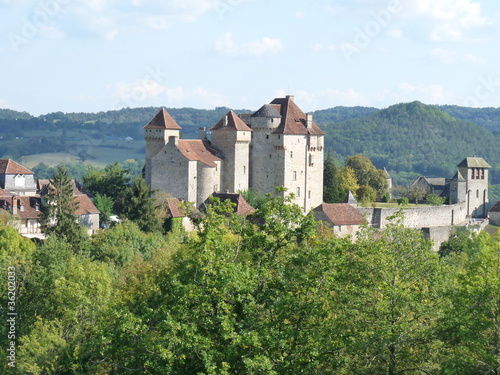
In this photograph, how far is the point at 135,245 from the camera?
50.6m

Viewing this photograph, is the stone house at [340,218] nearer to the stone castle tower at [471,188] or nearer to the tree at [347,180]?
the tree at [347,180]

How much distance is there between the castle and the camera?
63.6 meters

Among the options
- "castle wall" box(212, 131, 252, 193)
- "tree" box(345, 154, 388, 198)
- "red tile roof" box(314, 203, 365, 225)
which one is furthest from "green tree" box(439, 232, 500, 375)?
"tree" box(345, 154, 388, 198)

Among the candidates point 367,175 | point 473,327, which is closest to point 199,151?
point 367,175

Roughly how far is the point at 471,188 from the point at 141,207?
38632 millimetres

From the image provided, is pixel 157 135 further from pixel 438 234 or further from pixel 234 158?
pixel 438 234

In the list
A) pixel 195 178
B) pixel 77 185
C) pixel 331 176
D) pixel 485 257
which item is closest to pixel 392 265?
pixel 485 257

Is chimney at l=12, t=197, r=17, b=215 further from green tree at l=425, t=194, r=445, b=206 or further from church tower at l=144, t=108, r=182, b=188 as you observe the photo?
green tree at l=425, t=194, r=445, b=206

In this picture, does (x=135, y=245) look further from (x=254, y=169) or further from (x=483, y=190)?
(x=483, y=190)

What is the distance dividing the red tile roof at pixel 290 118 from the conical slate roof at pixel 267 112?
697 millimetres

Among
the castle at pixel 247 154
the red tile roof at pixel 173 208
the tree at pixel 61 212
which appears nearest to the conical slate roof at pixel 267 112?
the castle at pixel 247 154

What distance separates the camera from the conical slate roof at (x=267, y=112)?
67.2m

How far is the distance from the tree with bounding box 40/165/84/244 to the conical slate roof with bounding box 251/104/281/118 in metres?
15.9

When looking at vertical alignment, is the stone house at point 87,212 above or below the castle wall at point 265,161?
below
